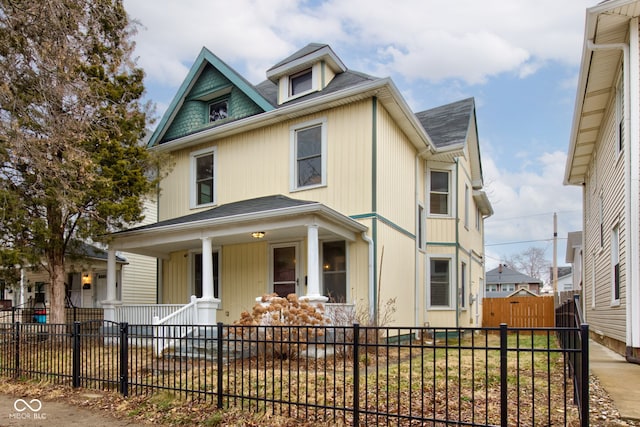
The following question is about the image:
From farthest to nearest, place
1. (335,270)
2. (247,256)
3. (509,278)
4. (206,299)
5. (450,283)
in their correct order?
(509,278) < (450,283) < (247,256) < (335,270) < (206,299)

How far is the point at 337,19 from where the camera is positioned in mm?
Answer: 13852

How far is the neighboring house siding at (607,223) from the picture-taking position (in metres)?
8.14

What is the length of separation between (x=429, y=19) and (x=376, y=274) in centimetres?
786

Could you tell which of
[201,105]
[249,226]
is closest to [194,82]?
[201,105]

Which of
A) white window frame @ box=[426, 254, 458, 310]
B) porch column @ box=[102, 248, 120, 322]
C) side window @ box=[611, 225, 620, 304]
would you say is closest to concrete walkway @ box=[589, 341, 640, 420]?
side window @ box=[611, 225, 620, 304]

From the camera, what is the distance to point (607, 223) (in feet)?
32.9

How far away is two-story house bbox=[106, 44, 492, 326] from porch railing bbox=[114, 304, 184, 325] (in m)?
0.47

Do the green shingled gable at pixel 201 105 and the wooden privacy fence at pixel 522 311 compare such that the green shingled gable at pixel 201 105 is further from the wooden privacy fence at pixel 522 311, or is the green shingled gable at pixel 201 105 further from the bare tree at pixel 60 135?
the wooden privacy fence at pixel 522 311

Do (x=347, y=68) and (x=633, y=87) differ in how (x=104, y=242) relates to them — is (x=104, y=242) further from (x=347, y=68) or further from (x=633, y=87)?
(x=633, y=87)

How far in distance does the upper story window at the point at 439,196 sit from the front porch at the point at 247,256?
446cm

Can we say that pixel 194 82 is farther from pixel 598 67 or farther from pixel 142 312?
pixel 598 67

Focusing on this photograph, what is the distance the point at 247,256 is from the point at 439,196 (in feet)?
20.1

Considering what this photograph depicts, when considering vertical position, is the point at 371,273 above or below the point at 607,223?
below

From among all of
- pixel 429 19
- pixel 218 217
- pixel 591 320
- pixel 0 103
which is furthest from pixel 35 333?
pixel 591 320
